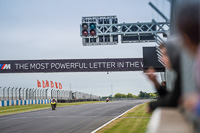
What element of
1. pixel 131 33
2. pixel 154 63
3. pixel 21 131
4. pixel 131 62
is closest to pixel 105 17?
pixel 131 33

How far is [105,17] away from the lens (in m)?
24.6

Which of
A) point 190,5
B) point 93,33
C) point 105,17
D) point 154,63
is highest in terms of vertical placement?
point 105,17

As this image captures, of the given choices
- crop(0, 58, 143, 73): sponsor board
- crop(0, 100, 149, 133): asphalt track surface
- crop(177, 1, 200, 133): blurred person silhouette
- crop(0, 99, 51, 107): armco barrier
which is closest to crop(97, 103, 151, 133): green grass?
crop(0, 100, 149, 133): asphalt track surface

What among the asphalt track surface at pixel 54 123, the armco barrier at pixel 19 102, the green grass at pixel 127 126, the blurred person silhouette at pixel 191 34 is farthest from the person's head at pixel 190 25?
the armco barrier at pixel 19 102

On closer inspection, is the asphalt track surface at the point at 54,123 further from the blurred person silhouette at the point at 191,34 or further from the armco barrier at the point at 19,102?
the armco barrier at the point at 19,102

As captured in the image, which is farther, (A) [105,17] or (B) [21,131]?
(A) [105,17]

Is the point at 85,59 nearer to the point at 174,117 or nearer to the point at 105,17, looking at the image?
the point at 105,17

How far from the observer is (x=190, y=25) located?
1.46 m

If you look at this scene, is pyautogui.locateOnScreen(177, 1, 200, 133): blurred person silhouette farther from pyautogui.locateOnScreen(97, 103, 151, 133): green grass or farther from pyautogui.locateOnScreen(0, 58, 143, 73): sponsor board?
pyautogui.locateOnScreen(0, 58, 143, 73): sponsor board

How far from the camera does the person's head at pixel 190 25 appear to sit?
1.44 m

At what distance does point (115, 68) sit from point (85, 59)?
155 inches

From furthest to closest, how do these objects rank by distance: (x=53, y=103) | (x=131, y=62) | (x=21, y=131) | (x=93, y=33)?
(x=131, y=62)
(x=53, y=103)
(x=93, y=33)
(x=21, y=131)

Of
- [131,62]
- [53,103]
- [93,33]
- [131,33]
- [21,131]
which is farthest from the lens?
[131,62]

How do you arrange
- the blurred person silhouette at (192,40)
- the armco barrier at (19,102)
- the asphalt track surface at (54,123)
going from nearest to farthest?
the blurred person silhouette at (192,40), the asphalt track surface at (54,123), the armco barrier at (19,102)
